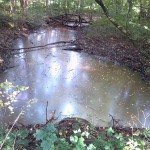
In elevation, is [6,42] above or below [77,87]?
above

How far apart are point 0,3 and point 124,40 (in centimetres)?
830

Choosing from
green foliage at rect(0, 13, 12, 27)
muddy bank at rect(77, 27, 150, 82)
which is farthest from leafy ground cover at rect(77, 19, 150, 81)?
green foliage at rect(0, 13, 12, 27)

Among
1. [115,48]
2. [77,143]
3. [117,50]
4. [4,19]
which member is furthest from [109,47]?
[77,143]

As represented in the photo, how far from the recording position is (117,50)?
1172 cm

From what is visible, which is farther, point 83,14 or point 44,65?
point 83,14

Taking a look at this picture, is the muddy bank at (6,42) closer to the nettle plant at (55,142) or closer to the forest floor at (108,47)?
the forest floor at (108,47)

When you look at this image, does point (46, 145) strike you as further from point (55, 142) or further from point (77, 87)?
point (77, 87)

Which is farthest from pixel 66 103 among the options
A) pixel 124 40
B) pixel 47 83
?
pixel 124 40

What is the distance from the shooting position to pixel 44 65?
9.95 metres

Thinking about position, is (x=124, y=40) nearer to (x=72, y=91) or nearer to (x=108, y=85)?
(x=108, y=85)

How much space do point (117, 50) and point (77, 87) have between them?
4410 millimetres

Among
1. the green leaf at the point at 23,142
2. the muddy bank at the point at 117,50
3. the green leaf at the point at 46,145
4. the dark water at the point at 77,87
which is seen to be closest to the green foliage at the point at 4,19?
the dark water at the point at 77,87

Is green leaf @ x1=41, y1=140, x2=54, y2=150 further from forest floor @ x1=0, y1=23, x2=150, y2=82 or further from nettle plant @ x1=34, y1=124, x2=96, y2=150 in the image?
forest floor @ x1=0, y1=23, x2=150, y2=82

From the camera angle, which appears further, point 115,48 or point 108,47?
point 108,47
